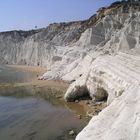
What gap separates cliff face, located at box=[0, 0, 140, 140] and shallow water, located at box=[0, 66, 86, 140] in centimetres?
Answer: 236

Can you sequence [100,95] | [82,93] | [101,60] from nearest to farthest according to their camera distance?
[100,95] < [82,93] < [101,60]

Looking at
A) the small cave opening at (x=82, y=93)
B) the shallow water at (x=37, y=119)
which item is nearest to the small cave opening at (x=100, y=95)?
the shallow water at (x=37, y=119)

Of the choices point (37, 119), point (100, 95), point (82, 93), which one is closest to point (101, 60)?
point (82, 93)

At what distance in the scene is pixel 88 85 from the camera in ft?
77.2

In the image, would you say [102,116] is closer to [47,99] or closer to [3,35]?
[47,99]

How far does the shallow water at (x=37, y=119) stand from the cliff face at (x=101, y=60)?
2356 mm

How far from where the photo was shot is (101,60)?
25.7 metres

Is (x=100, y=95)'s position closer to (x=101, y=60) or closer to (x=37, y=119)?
(x=101, y=60)

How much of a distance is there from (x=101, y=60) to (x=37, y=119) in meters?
8.88

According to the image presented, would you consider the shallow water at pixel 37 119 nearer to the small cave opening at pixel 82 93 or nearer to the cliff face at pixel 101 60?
the small cave opening at pixel 82 93

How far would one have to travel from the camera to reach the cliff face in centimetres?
952

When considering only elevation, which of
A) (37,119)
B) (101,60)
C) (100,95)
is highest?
(101,60)

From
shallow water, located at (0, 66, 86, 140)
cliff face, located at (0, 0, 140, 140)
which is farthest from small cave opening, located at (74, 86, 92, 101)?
shallow water, located at (0, 66, 86, 140)

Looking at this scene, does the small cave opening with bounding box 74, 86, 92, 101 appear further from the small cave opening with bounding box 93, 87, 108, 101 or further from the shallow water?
the small cave opening with bounding box 93, 87, 108, 101
